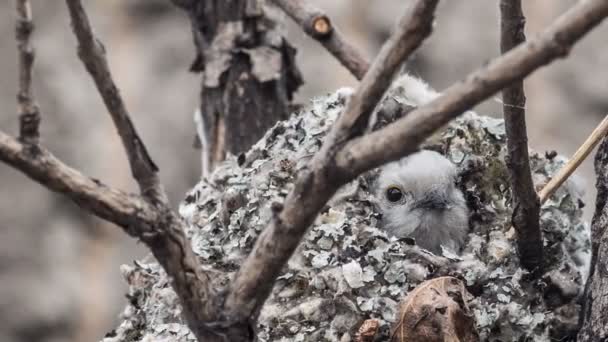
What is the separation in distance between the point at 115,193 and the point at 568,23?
459 mm

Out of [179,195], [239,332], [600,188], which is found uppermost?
[179,195]

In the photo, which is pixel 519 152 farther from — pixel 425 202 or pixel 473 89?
pixel 425 202

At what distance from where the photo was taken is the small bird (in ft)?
6.16

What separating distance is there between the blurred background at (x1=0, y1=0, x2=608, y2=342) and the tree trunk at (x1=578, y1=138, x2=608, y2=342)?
3396 millimetres

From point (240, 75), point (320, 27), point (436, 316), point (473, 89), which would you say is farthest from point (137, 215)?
point (240, 75)

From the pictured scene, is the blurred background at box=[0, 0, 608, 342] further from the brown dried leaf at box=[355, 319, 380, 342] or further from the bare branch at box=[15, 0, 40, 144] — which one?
the bare branch at box=[15, 0, 40, 144]

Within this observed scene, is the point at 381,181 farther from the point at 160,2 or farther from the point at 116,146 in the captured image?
the point at 160,2

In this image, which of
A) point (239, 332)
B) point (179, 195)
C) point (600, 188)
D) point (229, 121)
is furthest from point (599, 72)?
point (239, 332)

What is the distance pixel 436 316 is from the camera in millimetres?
1383

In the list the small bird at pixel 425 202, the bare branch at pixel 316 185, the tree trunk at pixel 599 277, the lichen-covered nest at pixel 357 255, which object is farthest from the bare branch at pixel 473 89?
the small bird at pixel 425 202

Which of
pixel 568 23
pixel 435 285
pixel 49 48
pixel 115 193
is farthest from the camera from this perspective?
pixel 49 48

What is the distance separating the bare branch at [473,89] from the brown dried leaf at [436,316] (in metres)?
0.42

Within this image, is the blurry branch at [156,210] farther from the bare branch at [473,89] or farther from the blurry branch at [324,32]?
the blurry branch at [324,32]

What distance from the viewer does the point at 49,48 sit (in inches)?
216
